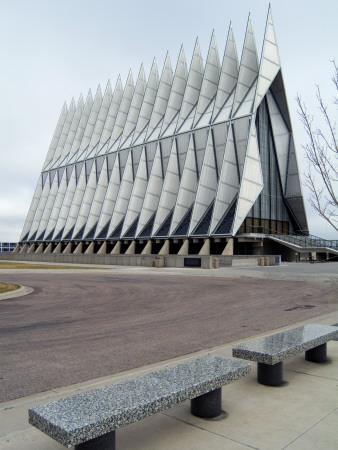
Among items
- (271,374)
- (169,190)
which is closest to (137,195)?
(169,190)

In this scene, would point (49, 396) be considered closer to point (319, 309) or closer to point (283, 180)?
point (319, 309)

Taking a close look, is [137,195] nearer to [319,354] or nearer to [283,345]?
[319,354]

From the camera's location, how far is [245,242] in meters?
44.5

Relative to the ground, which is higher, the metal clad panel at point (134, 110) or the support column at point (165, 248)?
the metal clad panel at point (134, 110)

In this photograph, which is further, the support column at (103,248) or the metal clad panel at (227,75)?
the support column at (103,248)

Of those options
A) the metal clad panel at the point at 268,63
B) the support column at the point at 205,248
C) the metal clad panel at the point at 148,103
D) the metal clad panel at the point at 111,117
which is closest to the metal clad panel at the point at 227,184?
the support column at the point at 205,248

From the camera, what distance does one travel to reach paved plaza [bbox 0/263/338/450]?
3527 millimetres

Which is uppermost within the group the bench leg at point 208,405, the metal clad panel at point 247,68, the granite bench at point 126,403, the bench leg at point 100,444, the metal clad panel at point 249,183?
the metal clad panel at point 247,68

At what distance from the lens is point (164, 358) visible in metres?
6.20

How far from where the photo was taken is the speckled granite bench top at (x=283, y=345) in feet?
15.2

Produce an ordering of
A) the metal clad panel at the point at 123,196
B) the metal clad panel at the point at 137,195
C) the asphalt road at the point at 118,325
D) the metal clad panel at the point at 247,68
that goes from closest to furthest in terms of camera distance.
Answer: the asphalt road at the point at 118,325, the metal clad panel at the point at 247,68, the metal clad panel at the point at 137,195, the metal clad panel at the point at 123,196

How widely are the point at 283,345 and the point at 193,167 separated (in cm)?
4332

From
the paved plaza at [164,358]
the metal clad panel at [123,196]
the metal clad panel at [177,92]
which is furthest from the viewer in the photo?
the metal clad panel at [177,92]

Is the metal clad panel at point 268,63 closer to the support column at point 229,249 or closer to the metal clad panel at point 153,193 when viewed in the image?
the metal clad panel at point 153,193
